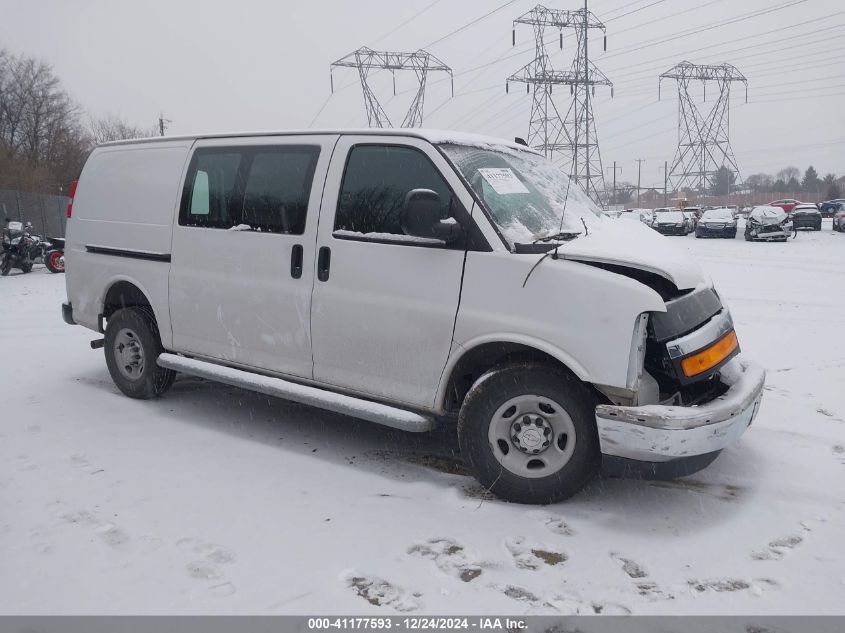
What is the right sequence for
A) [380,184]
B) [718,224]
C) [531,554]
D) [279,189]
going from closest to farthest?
1. [531,554]
2. [380,184]
3. [279,189]
4. [718,224]

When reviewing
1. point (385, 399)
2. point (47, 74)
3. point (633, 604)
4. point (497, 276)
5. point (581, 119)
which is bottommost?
point (633, 604)

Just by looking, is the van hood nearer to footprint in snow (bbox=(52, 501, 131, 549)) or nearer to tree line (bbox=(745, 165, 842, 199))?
footprint in snow (bbox=(52, 501, 131, 549))

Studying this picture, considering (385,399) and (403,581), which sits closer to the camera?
(403,581)

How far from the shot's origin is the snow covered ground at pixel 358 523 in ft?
9.20

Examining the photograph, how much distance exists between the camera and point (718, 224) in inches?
1172

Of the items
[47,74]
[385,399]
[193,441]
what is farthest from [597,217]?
[47,74]

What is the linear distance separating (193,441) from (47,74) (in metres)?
56.9

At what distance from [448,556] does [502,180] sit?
2.16 meters

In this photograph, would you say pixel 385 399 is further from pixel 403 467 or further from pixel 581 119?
pixel 581 119

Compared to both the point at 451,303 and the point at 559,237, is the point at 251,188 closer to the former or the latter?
the point at 451,303

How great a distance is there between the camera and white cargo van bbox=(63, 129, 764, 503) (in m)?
3.38

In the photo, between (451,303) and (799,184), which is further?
(799,184)

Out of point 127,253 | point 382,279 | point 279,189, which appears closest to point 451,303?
point 382,279

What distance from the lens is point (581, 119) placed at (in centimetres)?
2841
